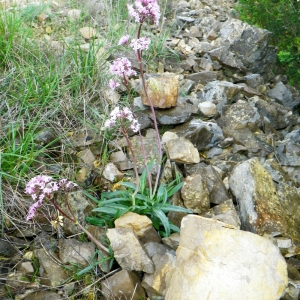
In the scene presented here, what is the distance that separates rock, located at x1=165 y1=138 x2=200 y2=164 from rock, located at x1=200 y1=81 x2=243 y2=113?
1.03m

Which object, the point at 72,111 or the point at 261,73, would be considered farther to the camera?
the point at 261,73

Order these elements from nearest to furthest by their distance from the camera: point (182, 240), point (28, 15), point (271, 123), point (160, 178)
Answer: point (182, 240)
point (160, 178)
point (271, 123)
point (28, 15)

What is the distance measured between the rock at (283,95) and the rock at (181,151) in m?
1.90

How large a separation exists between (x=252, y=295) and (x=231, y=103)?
258cm

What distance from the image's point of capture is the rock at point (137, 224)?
8.56ft

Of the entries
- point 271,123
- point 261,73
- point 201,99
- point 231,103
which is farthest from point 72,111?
point 261,73

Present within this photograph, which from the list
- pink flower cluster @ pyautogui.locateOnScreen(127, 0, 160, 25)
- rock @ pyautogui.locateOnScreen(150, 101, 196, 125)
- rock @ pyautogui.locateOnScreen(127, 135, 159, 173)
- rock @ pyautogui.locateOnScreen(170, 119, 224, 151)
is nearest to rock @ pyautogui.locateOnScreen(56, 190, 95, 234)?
rock @ pyautogui.locateOnScreen(127, 135, 159, 173)

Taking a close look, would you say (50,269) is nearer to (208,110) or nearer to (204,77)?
(208,110)

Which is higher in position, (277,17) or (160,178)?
(277,17)

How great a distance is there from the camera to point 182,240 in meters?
2.29

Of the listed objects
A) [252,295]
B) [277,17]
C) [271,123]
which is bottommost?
[271,123]

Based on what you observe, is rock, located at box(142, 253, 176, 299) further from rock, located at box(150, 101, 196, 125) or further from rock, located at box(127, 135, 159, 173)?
rock, located at box(150, 101, 196, 125)

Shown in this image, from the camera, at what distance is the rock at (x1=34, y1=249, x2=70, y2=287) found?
2.49 metres

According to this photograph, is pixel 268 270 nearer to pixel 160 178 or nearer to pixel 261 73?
pixel 160 178
